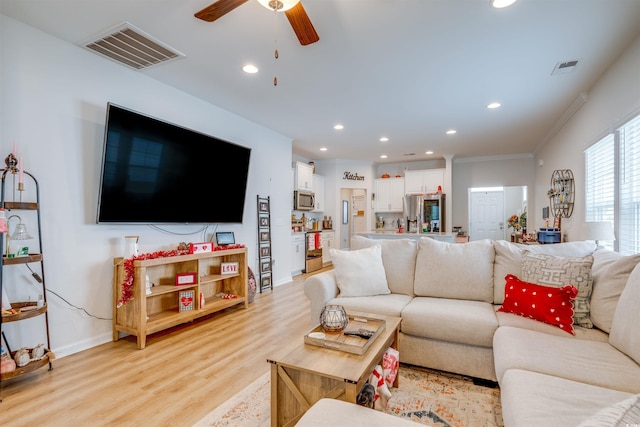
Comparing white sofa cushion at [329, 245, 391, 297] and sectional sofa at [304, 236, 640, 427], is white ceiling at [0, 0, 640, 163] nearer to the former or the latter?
sectional sofa at [304, 236, 640, 427]

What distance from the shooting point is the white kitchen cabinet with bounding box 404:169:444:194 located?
283 inches

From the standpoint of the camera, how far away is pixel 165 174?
320 centimetres

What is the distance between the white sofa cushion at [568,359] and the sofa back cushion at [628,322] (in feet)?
0.14

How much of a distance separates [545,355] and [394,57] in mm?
2523

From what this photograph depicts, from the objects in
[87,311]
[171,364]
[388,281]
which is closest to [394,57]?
[388,281]

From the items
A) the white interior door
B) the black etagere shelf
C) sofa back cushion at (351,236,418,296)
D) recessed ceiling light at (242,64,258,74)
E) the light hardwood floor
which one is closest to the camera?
the light hardwood floor

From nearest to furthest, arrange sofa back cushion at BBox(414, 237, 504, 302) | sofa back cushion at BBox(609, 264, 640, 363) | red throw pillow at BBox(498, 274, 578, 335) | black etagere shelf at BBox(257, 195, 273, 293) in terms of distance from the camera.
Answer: sofa back cushion at BBox(609, 264, 640, 363) → red throw pillow at BBox(498, 274, 578, 335) → sofa back cushion at BBox(414, 237, 504, 302) → black etagere shelf at BBox(257, 195, 273, 293)

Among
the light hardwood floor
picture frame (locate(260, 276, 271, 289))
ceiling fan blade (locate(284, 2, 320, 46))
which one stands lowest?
the light hardwood floor

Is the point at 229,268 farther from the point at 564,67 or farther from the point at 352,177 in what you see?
the point at 352,177

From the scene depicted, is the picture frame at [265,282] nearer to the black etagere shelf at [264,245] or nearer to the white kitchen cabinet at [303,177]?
the black etagere shelf at [264,245]

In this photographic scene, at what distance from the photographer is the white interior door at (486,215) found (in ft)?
26.9

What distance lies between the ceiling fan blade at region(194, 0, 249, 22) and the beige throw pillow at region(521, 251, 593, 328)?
8.61 ft

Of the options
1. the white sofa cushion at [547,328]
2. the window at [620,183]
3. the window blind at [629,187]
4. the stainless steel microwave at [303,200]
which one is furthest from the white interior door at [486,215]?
the white sofa cushion at [547,328]

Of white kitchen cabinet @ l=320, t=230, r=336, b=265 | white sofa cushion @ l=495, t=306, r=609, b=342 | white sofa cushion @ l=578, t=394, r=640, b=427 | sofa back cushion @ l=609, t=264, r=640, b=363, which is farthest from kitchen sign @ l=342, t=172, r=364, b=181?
white sofa cushion @ l=578, t=394, r=640, b=427
